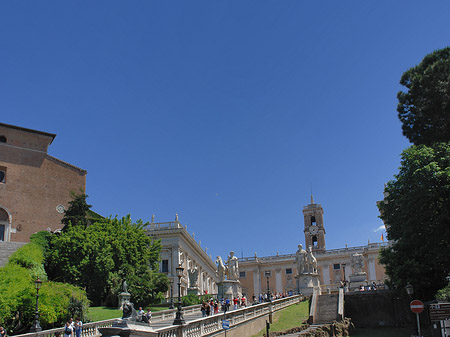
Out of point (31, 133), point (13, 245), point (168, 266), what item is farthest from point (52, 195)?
point (168, 266)

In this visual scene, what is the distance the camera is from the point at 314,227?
91625 millimetres

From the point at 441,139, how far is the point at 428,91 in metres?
3.24

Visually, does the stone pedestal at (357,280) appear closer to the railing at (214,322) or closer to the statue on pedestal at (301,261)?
the statue on pedestal at (301,261)

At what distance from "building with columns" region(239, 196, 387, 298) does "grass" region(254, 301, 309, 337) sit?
166 feet

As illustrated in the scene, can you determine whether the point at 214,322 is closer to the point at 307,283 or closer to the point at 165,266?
the point at 307,283

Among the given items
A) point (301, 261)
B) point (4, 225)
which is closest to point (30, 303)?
point (301, 261)

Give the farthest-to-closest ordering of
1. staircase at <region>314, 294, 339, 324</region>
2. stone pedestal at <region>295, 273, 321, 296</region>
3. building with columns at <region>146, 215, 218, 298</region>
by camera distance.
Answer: building with columns at <region>146, 215, 218, 298</region> < stone pedestal at <region>295, 273, 321, 296</region> < staircase at <region>314, 294, 339, 324</region>

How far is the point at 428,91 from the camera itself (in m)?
31.2

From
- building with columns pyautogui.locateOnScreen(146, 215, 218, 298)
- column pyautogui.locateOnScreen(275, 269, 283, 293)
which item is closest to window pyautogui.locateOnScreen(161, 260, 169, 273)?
building with columns pyautogui.locateOnScreen(146, 215, 218, 298)

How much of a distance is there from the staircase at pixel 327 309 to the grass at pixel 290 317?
81 centimetres

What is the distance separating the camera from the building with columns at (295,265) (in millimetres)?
84875

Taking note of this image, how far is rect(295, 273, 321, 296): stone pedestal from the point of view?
40594 mm

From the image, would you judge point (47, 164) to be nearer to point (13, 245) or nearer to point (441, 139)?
point (13, 245)

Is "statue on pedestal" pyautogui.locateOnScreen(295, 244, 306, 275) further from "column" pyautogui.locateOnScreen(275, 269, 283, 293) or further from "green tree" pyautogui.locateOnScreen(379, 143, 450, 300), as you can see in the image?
"column" pyautogui.locateOnScreen(275, 269, 283, 293)
